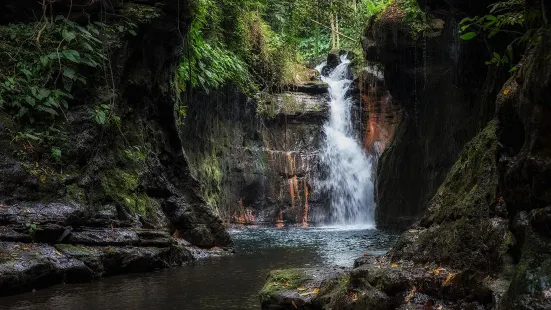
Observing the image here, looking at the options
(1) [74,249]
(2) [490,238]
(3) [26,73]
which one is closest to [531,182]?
(2) [490,238]

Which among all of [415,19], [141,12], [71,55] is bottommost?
[71,55]

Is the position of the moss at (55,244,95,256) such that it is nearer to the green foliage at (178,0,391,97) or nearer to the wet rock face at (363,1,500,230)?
the green foliage at (178,0,391,97)

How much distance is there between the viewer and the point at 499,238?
3469 mm

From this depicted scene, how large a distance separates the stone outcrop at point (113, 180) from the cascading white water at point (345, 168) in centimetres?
1026

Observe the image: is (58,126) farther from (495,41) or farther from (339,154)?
(339,154)

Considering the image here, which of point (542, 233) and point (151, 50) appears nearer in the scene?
point (542, 233)

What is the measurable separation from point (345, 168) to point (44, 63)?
1453 centimetres

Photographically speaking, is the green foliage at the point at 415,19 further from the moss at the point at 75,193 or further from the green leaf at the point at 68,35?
the moss at the point at 75,193

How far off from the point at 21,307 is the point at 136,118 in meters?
5.55

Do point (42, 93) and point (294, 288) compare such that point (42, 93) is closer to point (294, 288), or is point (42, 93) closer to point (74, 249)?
point (74, 249)

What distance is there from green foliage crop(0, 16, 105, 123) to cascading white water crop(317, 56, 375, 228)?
13.1 m

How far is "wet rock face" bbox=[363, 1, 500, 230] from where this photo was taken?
1238cm

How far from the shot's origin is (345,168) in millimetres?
20688

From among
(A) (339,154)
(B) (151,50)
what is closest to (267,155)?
(A) (339,154)
